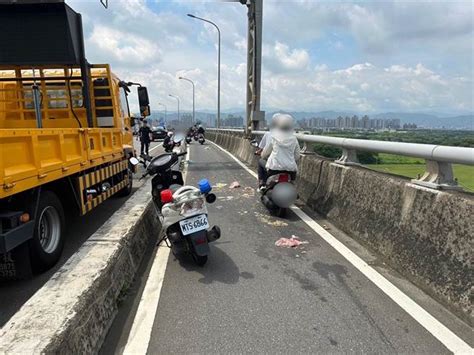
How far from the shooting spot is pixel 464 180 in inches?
194

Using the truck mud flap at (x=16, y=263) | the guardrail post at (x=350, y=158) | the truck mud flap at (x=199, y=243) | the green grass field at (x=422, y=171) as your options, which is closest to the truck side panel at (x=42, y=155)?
the truck mud flap at (x=16, y=263)

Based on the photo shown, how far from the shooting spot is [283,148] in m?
7.30

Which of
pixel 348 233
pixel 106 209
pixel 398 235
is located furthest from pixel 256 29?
pixel 398 235

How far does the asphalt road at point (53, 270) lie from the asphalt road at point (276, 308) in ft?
3.44

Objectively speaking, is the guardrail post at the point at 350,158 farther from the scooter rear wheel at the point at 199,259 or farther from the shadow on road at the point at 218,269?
the scooter rear wheel at the point at 199,259

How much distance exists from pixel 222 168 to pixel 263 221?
7.97 meters

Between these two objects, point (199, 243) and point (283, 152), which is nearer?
point (199, 243)

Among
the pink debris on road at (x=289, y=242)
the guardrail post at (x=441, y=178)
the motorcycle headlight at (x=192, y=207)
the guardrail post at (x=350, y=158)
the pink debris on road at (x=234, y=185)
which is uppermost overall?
the guardrail post at (x=441, y=178)

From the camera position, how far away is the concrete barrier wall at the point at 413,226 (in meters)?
3.58

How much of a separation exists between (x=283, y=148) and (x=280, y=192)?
0.81 meters

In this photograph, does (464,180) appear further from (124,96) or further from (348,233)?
(124,96)

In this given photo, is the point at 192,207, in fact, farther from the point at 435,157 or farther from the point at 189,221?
the point at 435,157

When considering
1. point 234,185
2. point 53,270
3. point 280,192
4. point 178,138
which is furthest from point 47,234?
point 234,185

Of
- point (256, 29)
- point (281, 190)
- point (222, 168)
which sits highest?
point (256, 29)
